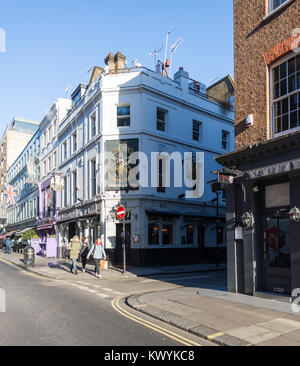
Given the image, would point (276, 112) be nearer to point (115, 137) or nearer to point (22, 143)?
point (115, 137)

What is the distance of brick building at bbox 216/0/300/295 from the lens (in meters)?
9.69

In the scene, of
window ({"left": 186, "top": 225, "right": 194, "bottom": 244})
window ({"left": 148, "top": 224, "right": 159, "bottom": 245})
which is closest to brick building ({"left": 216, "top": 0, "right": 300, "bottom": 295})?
window ({"left": 148, "top": 224, "right": 159, "bottom": 245})

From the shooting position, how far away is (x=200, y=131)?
2577 cm

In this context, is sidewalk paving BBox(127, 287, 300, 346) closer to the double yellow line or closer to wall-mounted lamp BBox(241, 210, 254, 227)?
the double yellow line

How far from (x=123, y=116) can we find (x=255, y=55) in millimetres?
12026

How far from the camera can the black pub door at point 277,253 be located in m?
9.87

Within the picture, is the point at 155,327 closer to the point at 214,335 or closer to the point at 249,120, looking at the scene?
the point at 214,335

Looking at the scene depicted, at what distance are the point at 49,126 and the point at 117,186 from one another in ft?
52.7

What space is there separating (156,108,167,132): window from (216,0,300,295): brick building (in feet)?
36.6

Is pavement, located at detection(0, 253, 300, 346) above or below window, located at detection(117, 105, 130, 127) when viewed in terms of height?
below

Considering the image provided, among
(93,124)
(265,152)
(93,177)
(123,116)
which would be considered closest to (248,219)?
(265,152)

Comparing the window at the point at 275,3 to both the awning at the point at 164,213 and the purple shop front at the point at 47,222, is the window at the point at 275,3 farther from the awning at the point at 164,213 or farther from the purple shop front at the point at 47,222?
the purple shop front at the point at 47,222

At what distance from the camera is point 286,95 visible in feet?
33.4

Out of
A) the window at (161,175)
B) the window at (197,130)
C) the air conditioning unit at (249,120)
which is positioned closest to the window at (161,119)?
the window at (161,175)
